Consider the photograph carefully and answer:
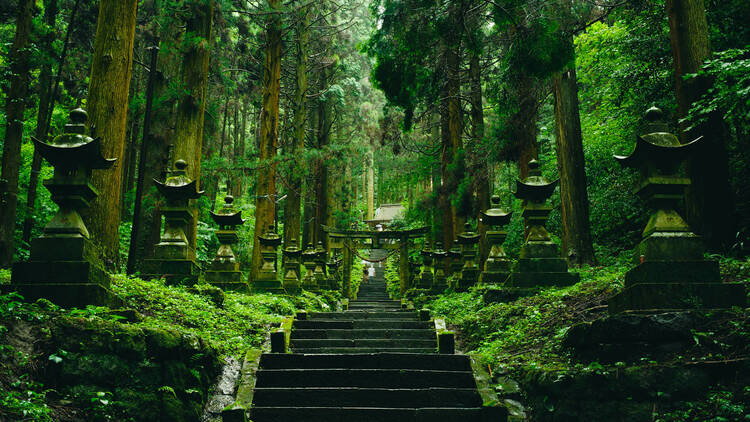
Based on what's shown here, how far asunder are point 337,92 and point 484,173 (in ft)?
26.8

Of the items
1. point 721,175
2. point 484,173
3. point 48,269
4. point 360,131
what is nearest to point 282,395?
point 48,269

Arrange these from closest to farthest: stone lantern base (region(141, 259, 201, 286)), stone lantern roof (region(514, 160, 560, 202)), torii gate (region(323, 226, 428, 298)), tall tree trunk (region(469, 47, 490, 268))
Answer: stone lantern base (region(141, 259, 201, 286)), stone lantern roof (region(514, 160, 560, 202)), tall tree trunk (region(469, 47, 490, 268)), torii gate (region(323, 226, 428, 298))

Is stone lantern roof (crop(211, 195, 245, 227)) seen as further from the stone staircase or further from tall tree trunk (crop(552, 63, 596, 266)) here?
tall tree trunk (crop(552, 63, 596, 266))

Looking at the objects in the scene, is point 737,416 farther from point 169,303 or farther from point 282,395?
point 169,303

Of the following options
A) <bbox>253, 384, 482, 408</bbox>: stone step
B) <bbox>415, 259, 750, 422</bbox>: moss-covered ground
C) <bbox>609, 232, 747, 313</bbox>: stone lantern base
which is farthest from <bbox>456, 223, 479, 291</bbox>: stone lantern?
<bbox>609, 232, 747, 313</bbox>: stone lantern base

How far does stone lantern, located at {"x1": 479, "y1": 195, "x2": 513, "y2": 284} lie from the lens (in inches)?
415

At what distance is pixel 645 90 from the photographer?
37.0 feet

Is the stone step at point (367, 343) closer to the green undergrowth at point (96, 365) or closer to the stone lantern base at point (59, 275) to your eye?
the green undergrowth at point (96, 365)

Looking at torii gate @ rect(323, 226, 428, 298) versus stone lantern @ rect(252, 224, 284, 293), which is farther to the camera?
torii gate @ rect(323, 226, 428, 298)

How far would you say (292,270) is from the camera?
551 inches

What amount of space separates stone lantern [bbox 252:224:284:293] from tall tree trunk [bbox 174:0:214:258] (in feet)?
7.85

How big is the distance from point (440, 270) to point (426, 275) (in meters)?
2.17

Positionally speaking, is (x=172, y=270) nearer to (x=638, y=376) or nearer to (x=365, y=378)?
(x=365, y=378)

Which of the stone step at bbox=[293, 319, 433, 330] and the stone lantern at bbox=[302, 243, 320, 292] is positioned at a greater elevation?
the stone lantern at bbox=[302, 243, 320, 292]
